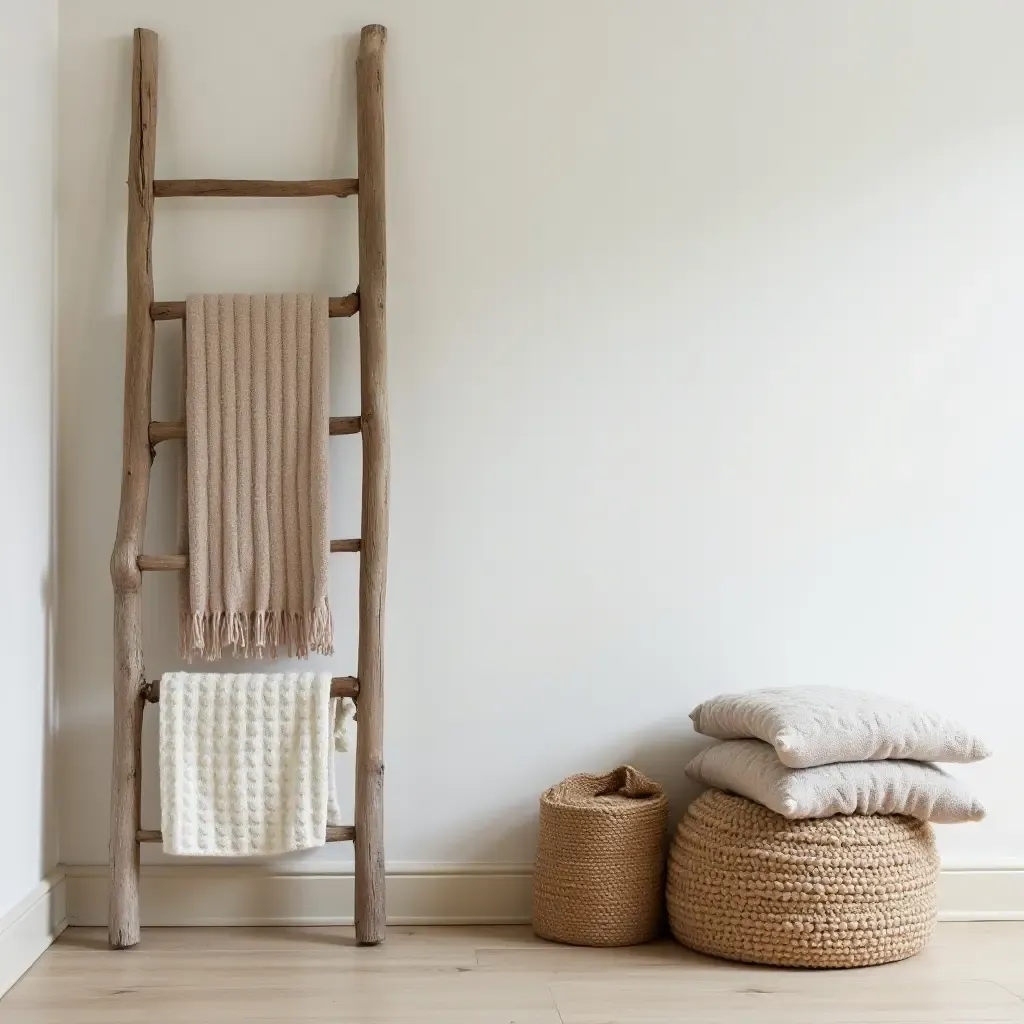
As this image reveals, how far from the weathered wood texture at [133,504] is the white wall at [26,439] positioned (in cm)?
15

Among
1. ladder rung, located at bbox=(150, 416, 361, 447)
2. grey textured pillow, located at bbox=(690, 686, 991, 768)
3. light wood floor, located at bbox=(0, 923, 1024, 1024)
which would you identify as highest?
ladder rung, located at bbox=(150, 416, 361, 447)

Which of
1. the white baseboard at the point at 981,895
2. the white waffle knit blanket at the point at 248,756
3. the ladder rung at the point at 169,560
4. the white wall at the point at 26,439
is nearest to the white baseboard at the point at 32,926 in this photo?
the white wall at the point at 26,439

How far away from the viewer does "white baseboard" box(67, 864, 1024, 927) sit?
2195mm

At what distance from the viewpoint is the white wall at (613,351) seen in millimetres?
2240

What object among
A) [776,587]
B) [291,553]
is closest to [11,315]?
[291,553]

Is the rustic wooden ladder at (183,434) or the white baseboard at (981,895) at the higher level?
the rustic wooden ladder at (183,434)

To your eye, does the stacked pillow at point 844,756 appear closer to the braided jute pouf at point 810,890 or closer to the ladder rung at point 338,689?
the braided jute pouf at point 810,890

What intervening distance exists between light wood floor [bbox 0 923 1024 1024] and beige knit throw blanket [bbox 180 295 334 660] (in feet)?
1.79

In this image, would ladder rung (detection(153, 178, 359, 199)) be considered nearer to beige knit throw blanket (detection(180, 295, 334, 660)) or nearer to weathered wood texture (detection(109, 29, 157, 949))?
weathered wood texture (detection(109, 29, 157, 949))

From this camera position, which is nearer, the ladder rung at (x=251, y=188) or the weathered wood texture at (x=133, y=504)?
the weathered wood texture at (x=133, y=504)

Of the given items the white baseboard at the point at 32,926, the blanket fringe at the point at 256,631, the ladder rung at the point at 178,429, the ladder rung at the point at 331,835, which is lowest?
the white baseboard at the point at 32,926

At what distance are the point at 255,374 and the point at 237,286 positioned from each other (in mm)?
220

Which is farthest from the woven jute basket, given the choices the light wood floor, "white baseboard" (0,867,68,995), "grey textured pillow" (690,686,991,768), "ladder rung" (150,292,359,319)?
"ladder rung" (150,292,359,319)

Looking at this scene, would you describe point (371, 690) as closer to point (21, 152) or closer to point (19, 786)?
point (19, 786)
